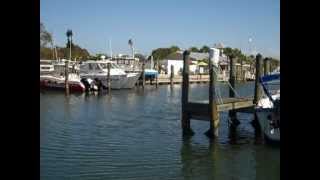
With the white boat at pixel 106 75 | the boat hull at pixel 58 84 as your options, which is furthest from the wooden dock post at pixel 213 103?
the white boat at pixel 106 75

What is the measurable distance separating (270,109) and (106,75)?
1474 inches


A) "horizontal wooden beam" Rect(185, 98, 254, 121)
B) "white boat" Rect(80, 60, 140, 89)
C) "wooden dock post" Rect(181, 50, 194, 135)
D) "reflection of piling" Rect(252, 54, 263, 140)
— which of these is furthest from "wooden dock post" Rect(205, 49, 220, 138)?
"white boat" Rect(80, 60, 140, 89)

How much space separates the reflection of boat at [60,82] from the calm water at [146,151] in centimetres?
2137

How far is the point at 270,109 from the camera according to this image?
17703 millimetres

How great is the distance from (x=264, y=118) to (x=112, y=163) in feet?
19.7

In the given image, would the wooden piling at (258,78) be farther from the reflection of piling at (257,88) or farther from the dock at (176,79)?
the dock at (176,79)

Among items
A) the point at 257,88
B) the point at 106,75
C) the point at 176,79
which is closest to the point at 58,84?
the point at 106,75

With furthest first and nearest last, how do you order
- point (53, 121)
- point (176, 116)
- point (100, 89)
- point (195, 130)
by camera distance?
point (100, 89), point (176, 116), point (53, 121), point (195, 130)

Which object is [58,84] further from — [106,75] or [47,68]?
[47,68]

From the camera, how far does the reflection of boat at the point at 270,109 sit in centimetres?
1684

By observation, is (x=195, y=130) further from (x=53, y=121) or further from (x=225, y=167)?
(x=53, y=121)
